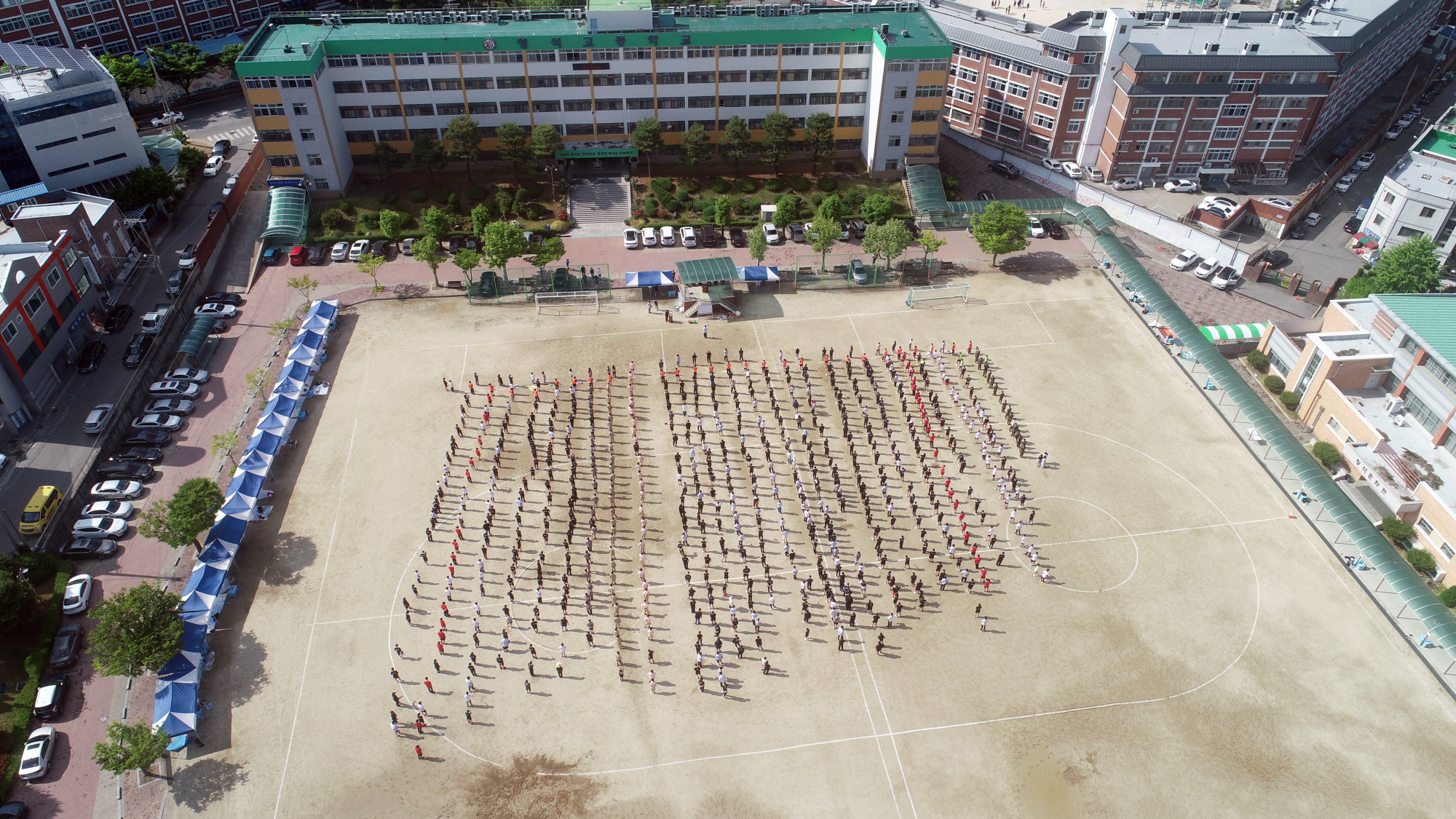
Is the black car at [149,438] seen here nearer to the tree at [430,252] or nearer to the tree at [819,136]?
the tree at [430,252]

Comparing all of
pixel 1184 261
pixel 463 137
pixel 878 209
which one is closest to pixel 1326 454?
pixel 1184 261

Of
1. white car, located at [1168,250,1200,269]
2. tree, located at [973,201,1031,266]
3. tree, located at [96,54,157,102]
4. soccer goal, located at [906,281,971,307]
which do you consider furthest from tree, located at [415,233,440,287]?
white car, located at [1168,250,1200,269]

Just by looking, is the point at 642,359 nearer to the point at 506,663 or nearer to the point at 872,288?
the point at 872,288

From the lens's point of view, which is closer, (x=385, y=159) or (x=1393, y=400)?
(x=1393, y=400)

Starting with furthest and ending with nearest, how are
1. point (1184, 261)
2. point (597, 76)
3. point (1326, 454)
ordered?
point (597, 76), point (1184, 261), point (1326, 454)

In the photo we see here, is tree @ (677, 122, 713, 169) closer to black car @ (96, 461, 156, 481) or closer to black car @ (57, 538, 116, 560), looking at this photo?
black car @ (96, 461, 156, 481)

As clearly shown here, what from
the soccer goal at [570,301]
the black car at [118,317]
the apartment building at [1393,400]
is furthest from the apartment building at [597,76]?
the apartment building at [1393,400]

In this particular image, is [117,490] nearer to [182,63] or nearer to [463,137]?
[463,137]

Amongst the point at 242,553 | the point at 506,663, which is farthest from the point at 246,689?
the point at 506,663
